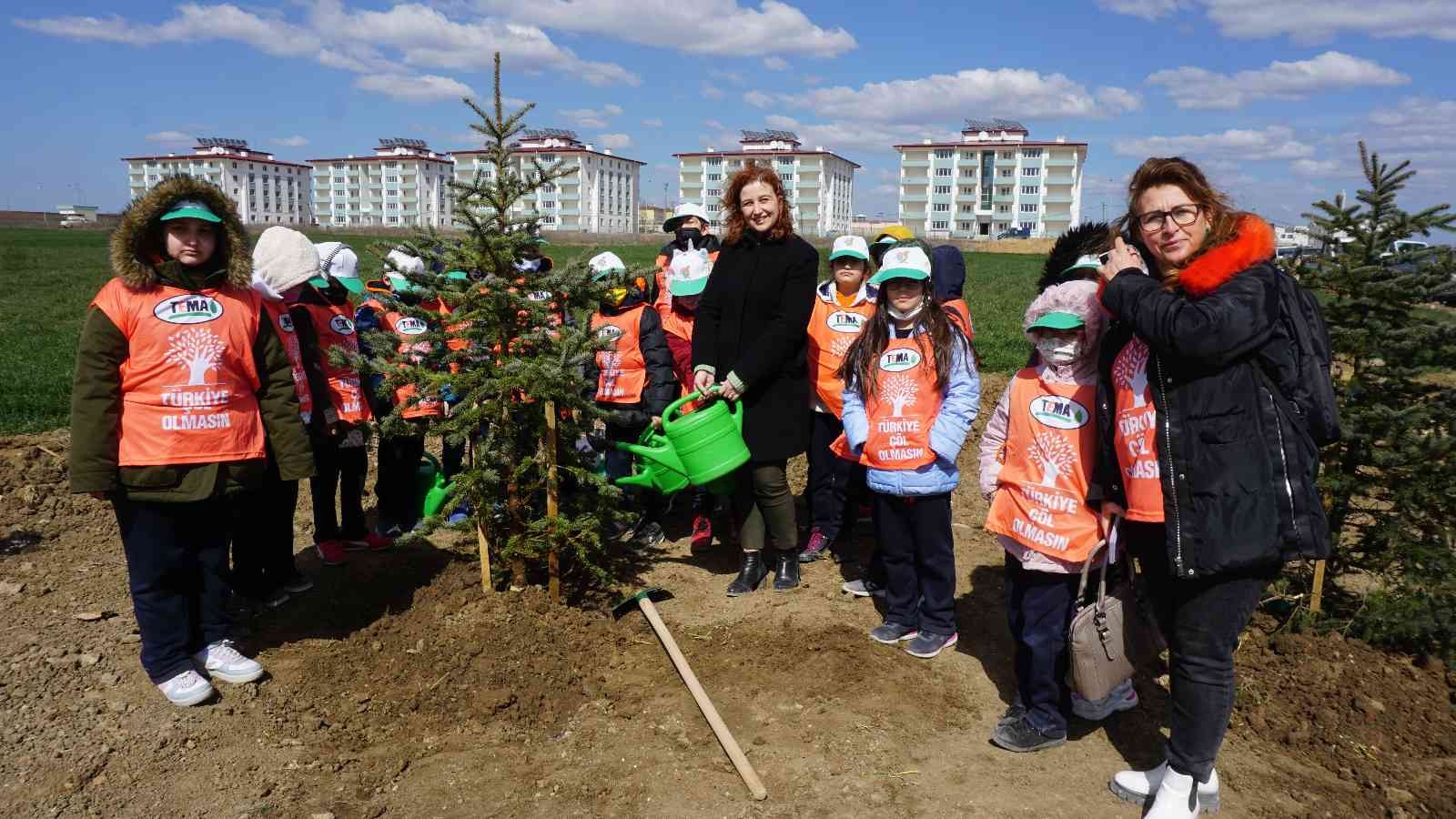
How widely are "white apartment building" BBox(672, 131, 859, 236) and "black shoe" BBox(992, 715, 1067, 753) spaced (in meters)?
110

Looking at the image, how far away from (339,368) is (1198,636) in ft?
13.8

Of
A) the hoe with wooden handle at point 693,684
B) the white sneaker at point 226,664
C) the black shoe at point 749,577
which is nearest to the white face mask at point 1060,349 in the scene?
the hoe with wooden handle at point 693,684

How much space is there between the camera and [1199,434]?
2717mm

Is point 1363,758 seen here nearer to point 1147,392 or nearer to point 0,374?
point 1147,392

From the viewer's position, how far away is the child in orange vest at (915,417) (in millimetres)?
4125

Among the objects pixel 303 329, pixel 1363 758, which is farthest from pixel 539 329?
pixel 1363 758

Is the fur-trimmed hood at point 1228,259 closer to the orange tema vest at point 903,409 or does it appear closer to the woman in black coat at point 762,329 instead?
the orange tema vest at point 903,409

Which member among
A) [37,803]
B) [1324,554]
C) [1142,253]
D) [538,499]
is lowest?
[37,803]

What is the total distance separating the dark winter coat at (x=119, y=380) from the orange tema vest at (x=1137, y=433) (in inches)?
131

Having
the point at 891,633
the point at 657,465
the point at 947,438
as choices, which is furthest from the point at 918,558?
the point at 657,465

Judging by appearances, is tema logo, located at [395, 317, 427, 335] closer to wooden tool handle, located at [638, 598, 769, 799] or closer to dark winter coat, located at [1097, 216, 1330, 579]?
wooden tool handle, located at [638, 598, 769, 799]

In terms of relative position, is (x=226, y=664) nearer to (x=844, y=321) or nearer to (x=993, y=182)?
(x=844, y=321)

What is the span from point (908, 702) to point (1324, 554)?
176cm

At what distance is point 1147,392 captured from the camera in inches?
115
